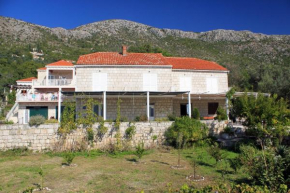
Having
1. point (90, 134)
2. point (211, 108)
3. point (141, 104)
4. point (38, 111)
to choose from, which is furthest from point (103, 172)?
point (38, 111)

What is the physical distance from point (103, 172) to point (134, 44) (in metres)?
48.9

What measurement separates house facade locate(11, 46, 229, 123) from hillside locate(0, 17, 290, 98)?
51.2ft

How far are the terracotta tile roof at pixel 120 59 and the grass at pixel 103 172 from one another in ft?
29.2

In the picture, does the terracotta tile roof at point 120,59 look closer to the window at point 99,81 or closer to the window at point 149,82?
the window at point 99,81

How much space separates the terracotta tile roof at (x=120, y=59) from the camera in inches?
805

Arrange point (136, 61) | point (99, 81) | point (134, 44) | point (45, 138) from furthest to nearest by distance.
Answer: point (134, 44) → point (136, 61) → point (99, 81) → point (45, 138)

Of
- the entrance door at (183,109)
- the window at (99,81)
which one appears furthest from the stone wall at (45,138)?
the entrance door at (183,109)

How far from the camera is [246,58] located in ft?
166

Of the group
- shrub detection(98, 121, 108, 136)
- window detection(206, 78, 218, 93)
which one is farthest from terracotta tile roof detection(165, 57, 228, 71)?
shrub detection(98, 121, 108, 136)

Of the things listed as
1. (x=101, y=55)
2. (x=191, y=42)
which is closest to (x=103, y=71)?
(x=101, y=55)

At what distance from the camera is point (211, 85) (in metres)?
23.1

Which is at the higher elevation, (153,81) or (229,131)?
(153,81)

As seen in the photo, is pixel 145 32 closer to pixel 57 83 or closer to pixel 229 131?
pixel 57 83

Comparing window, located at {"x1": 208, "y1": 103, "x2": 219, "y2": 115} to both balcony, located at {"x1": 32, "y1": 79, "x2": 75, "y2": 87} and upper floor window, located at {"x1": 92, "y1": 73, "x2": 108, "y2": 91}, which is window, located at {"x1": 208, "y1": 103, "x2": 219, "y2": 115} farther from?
balcony, located at {"x1": 32, "y1": 79, "x2": 75, "y2": 87}
